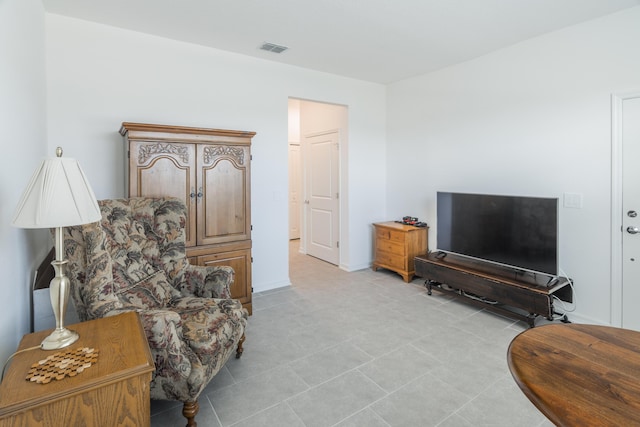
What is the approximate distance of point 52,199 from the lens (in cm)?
133

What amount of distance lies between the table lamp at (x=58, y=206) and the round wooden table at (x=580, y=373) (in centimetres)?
171

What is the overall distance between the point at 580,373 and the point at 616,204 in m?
2.55

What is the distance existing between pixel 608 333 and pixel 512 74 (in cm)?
307

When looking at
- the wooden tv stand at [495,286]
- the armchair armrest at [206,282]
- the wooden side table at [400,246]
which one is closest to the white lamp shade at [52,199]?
the armchair armrest at [206,282]

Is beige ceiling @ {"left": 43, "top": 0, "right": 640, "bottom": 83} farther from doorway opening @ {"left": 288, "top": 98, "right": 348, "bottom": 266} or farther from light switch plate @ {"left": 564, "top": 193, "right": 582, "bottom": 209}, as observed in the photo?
light switch plate @ {"left": 564, "top": 193, "right": 582, "bottom": 209}

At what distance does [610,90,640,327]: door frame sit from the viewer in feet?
9.40

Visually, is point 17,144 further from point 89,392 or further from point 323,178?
point 323,178

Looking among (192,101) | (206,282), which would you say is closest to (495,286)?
(206,282)

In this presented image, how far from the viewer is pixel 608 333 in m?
1.31

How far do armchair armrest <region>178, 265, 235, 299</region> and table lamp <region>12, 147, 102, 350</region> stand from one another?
1.05m

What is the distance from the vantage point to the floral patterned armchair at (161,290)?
173cm

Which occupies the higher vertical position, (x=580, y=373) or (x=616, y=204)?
(x=616, y=204)

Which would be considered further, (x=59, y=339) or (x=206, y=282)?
(x=206, y=282)

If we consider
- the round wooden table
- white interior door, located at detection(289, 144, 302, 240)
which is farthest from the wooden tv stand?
white interior door, located at detection(289, 144, 302, 240)
